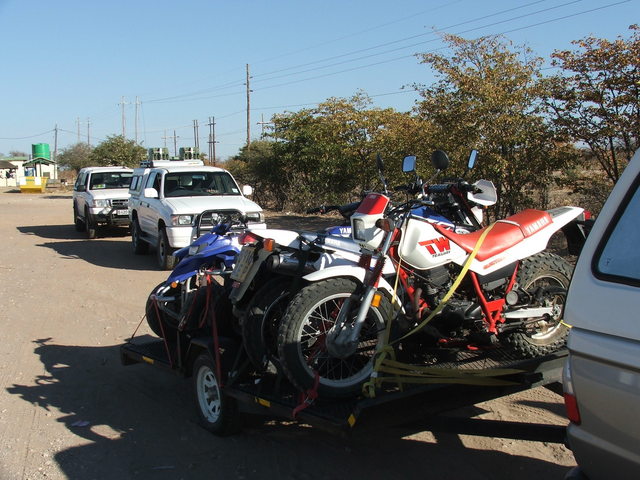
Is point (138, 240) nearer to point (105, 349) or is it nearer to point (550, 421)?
point (105, 349)

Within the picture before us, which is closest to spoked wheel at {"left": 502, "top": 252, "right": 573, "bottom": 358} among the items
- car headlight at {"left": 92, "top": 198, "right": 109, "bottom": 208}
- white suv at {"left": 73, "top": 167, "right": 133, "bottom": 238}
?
white suv at {"left": 73, "top": 167, "right": 133, "bottom": 238}

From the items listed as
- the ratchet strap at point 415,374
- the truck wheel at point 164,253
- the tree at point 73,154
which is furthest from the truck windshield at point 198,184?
the tree at point 73,154

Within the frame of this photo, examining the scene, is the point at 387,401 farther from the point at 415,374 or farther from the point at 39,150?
the point at 39,150

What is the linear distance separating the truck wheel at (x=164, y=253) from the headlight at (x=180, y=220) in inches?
15.1

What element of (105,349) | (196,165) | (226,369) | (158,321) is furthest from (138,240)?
(226,369)

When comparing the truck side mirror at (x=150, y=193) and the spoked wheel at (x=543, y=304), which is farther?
the truck side mirror at (x=150, y=193)

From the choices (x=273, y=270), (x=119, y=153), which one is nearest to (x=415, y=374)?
(x=273, y=270)

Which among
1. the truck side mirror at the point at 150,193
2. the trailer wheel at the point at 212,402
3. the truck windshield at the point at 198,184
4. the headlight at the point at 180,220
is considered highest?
the truck windshield at the point at 198,184

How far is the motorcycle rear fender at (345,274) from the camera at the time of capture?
4.14m

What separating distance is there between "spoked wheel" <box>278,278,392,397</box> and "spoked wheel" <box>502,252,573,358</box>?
3.47 ft

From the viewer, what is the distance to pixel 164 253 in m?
12.4

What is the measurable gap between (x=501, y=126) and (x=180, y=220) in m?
6.11

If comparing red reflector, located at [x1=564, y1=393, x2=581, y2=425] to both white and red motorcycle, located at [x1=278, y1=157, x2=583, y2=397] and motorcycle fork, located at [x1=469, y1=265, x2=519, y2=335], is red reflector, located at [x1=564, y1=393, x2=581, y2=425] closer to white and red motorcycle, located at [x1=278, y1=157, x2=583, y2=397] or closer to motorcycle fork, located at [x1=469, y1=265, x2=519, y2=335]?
white and red motorcycle, located at [x1=278, y1=157, x2=583, y2=397]

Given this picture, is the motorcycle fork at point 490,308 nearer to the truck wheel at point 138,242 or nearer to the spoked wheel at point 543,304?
the spoked wheel at point 543,304
